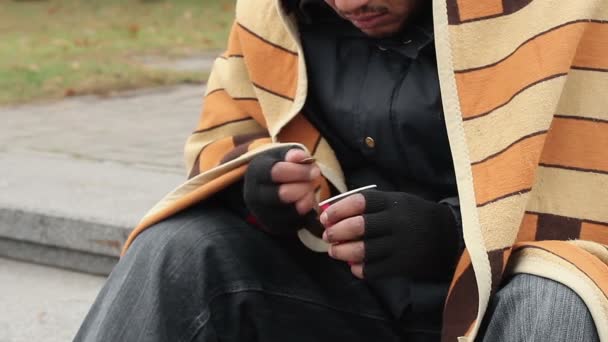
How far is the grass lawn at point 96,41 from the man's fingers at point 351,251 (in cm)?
452

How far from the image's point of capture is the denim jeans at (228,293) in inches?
78.6

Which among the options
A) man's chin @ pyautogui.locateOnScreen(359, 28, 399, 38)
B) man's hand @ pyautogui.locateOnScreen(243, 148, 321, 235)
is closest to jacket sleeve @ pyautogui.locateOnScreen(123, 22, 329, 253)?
man's hand @ pyautogui.locateOnScreen(243, 148, 321, 235)

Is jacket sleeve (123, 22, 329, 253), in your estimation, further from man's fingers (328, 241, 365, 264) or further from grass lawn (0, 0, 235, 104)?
grass lawn (0, 0, 235, 104)

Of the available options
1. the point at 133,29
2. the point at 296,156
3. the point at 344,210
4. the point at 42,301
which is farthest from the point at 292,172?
the point at 133,29

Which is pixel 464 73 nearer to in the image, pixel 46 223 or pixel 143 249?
pixel 143 249

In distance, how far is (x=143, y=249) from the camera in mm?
2045

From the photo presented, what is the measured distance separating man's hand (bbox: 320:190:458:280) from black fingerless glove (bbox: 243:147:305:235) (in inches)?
5.7

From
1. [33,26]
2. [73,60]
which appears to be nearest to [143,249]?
[73,60]

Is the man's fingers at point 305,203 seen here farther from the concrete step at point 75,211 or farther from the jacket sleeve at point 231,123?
the concrete step at point 75,211

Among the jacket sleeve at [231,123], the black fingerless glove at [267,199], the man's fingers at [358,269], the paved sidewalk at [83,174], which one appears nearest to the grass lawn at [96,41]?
the paved sidewalk at [83,174]

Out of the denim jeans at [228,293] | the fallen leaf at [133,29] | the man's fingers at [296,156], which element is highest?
the man's fingers at [296,156]

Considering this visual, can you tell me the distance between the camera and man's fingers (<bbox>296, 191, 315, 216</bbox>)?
6.68ft

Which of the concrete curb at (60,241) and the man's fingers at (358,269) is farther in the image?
the concrete curb at (60,241)

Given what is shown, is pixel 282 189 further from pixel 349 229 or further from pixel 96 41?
pixel 96 41
